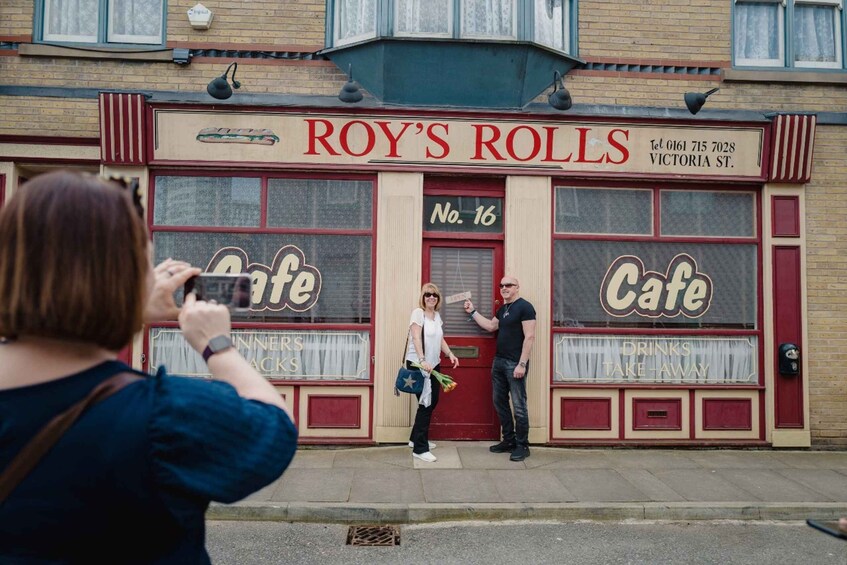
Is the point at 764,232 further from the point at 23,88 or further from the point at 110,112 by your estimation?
the point at 23,88

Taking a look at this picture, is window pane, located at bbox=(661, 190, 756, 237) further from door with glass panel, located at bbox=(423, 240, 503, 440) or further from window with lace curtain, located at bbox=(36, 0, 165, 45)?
window with lace curtain, located at bbox=(36, 0, 165, 45)

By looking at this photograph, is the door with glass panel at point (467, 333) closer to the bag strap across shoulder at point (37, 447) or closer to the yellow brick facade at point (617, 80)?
the yellow brick facade at point (617, 80)

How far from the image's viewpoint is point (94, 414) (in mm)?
1210

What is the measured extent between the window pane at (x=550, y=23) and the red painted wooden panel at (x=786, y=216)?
337 cm

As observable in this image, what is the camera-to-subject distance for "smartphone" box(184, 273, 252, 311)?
5.16 feet

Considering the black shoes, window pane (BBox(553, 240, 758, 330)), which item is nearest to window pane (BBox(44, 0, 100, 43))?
window pane (BBox(553, 240, 758, 330))

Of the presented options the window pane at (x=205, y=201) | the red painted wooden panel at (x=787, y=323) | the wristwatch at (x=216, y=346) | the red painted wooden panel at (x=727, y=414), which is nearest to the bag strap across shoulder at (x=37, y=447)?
the wristwatch at (x=216, y=346)

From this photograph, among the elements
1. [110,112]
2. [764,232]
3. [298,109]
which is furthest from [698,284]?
[110,112]

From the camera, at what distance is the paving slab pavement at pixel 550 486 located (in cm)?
579

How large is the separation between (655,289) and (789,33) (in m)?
3.85

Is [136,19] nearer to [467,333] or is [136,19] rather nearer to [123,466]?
[467,333]

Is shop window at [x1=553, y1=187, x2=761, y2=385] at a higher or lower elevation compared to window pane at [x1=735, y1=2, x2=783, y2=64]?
lower

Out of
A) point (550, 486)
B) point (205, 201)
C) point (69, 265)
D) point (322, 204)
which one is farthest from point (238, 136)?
point (69, 265)

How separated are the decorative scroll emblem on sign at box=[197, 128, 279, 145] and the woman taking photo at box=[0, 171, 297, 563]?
6.94 meters
